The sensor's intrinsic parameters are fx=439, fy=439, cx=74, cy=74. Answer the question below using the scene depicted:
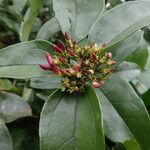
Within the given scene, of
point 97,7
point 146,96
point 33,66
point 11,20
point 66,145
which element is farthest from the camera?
point 11,20

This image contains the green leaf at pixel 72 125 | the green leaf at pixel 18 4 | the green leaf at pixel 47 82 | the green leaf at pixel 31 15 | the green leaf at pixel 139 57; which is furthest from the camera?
the green leaf at pixel 139 57

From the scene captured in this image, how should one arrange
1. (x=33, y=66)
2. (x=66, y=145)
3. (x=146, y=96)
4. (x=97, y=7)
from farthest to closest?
1. (x=146, y=96)
2. (x=97, y=7)
3. (x=33, y=66)
4. (x=66, y=145)

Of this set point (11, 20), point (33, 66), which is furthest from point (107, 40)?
point (11, 20)

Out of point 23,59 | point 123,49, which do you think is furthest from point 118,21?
point 23,59

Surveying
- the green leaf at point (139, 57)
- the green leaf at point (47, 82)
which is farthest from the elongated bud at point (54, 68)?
the green leaf at point (139, 57)

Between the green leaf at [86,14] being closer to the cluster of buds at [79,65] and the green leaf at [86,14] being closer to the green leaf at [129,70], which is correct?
the cluster of buds at [79,65]

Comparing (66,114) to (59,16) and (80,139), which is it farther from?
(59,16)

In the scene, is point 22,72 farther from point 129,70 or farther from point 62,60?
A: point 129,70
